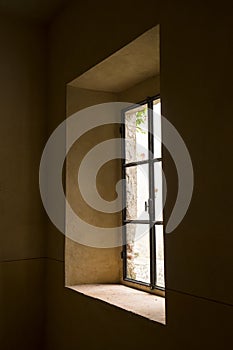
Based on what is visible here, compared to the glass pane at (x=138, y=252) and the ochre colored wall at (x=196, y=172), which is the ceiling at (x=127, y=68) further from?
the glass pane at (x=138, y=252)

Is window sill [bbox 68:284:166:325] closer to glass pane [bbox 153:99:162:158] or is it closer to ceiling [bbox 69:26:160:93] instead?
glass pane [bbox 153:99:162:158]

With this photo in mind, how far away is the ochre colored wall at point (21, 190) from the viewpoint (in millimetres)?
2604

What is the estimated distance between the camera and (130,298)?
2.15m

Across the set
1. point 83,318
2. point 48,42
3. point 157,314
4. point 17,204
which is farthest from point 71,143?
point 157,314

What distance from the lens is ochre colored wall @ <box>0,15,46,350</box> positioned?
8.54 feet

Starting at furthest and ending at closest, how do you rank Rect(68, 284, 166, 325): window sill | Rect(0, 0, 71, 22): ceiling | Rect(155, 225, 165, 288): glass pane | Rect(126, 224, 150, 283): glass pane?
A: Rect(0, 0, 71, 22): ceiling → Rect(126, 224, 150, 283): glass pane → Rect(155, 225, 165, 288): glass pane → Rect(68, 284, 166, 325): window sill

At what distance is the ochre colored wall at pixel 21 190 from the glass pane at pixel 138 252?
0.60 meters

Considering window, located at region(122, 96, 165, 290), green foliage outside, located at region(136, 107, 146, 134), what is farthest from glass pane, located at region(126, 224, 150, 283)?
green foliage outside, located at region(136, 107, 146, 134)

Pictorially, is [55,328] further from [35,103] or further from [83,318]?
[35,103]

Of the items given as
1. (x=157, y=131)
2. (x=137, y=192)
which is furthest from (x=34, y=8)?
(x=137, y=192)

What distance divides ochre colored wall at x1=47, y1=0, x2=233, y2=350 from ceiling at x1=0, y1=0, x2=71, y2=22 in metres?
0.70

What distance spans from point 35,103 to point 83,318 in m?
1.42

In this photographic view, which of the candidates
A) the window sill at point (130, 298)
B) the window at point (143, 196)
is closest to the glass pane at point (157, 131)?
the window at point (143, 196)

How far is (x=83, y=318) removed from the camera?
88.9 inches
